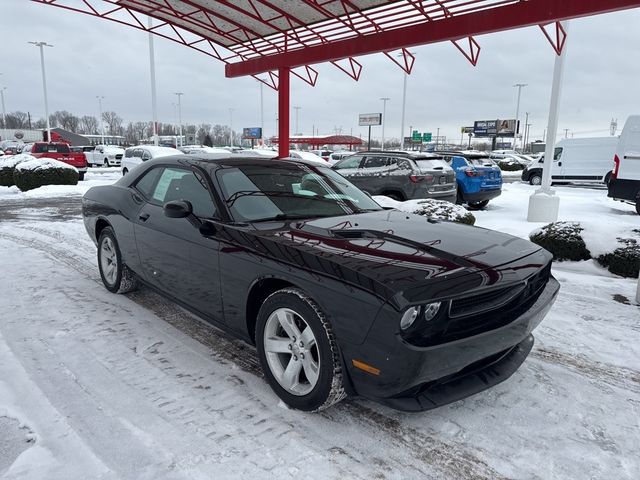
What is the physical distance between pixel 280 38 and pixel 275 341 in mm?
11579

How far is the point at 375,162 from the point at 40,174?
11.6 metres

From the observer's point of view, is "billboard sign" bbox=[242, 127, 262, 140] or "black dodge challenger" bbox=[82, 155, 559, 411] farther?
"billboard sign" bbox=[242, 127, 262, 140]

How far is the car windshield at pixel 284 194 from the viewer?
332cm

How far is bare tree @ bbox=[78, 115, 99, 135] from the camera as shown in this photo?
376 feet

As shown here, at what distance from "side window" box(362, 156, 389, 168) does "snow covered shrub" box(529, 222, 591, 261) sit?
4.64 m

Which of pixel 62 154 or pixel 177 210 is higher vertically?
pixel 62 154

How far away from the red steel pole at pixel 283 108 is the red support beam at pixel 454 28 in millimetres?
296

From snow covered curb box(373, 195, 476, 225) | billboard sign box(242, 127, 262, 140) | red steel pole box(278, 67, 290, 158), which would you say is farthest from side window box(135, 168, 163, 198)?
billboard sign box(242, 127, 262, 140)

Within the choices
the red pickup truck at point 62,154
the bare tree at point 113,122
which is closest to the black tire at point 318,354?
the red pickup truck at point 62,154

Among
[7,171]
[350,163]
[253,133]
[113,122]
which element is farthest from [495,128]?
[113,122]

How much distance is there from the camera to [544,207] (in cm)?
909

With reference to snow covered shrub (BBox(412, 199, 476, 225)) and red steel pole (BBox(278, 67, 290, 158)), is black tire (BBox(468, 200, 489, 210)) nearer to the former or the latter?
snow covered shrub (BBox(412, 199, 476, 225))

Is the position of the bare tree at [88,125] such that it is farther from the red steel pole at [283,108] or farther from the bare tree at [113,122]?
the red steel pole at [283,108]

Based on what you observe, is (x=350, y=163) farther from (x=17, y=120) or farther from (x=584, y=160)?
(x=17, y=120)
